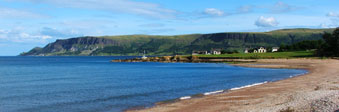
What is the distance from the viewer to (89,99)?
31.0 metres

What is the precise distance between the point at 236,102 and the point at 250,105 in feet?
6.85

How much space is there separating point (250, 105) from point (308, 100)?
4046 mm

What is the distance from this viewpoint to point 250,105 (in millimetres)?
23578

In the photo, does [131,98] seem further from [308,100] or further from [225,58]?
[225,58]

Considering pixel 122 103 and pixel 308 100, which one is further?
pixel 122 103

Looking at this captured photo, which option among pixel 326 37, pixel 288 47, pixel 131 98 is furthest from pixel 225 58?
pixel 131 98

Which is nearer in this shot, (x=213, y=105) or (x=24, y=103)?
(x=213, y=105)

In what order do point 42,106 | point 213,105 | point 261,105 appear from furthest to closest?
point 42,106 < point 213,105 < point 261,105

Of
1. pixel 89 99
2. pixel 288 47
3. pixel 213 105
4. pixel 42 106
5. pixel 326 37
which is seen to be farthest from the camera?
pixel 288 47

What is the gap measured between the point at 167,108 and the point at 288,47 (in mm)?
161861

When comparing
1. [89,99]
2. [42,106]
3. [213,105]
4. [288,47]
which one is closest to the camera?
[213,105]

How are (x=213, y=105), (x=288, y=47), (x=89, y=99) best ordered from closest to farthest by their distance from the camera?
1. (x=213, y=105)
2. (x=89, y=99)
3. (x=288, y=47)

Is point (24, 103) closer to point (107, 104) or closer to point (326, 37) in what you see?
point (107, 104)

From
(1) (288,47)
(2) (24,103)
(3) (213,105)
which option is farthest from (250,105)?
(1) (288,47)
